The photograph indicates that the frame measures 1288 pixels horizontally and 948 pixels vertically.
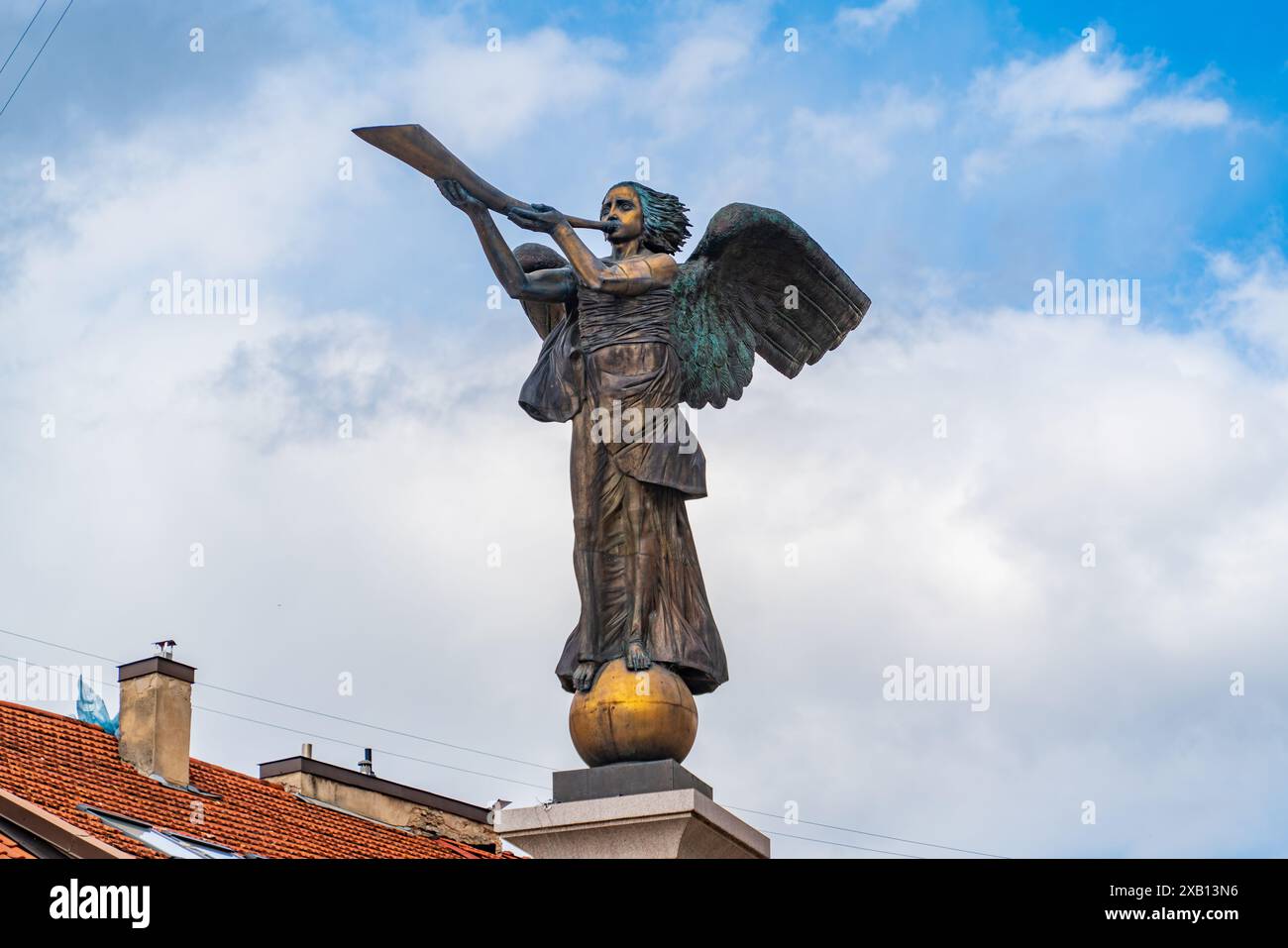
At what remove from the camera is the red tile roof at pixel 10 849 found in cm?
1905

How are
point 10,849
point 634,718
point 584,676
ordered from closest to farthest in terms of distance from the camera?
point 634,718 → point 584,676 → point 10,849

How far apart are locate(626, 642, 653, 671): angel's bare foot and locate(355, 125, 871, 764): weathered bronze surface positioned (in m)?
0.01

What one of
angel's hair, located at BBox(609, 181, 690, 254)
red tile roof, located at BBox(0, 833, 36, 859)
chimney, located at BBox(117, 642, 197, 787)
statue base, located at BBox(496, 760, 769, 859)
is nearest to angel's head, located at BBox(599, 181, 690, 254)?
angel's hair, located at BBox(609, 181, 690, 254)

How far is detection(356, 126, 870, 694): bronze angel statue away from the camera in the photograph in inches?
472

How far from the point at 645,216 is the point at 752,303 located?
984mm

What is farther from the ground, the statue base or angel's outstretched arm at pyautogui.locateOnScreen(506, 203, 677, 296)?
angel's outstretched arm at pyautogui.locateOnScreen(506, 203, 677, 296)

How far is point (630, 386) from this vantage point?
12.1 metres

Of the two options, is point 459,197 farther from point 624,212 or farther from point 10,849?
point 10,849

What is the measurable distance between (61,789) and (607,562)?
489 inches

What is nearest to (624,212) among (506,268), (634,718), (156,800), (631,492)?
(506,268)

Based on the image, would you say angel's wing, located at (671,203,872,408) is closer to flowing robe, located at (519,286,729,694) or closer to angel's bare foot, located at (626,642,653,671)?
flowing robe, located at (519,286,729,694)
